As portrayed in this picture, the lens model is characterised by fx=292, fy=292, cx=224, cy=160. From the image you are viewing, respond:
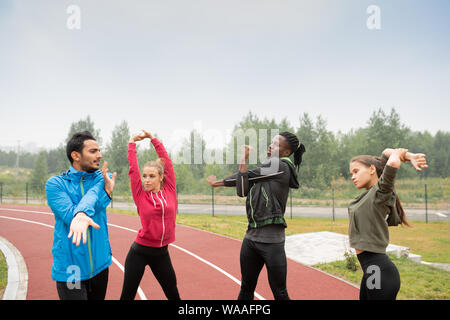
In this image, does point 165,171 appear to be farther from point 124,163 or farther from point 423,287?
point 124,163

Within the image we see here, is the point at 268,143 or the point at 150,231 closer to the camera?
the point at 150,231

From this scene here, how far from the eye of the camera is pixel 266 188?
2.83 metres

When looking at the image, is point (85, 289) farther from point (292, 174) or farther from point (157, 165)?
point (292, 174)

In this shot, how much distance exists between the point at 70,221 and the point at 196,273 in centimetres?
460

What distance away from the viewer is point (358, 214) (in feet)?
8.20

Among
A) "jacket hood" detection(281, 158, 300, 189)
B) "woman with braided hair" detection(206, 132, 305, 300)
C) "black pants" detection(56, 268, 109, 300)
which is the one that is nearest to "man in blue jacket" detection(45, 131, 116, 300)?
"black pants" detection(56, 268, 109, 300)

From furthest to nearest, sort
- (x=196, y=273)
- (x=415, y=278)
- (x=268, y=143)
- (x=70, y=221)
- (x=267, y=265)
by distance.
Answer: (x=268, y=143), (x=196, y=273), (x=415, y=278), (x=267, y=265), (x=70, y=221)

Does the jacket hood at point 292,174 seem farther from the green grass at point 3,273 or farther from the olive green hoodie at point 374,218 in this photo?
the green grass at point 3,273

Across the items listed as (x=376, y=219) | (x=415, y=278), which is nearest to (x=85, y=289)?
(x=376, y=219)

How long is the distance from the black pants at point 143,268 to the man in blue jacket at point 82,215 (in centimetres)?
39

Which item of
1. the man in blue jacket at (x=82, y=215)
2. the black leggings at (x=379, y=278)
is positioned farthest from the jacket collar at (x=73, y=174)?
the black leggings at (x=379, y=278)

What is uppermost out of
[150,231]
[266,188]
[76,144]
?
[76,144]

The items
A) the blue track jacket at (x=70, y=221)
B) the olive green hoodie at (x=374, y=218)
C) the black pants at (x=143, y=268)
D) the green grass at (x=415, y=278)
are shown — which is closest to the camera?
the blue track jacket at (x=70, y=221)

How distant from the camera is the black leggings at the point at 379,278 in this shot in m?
2.26
